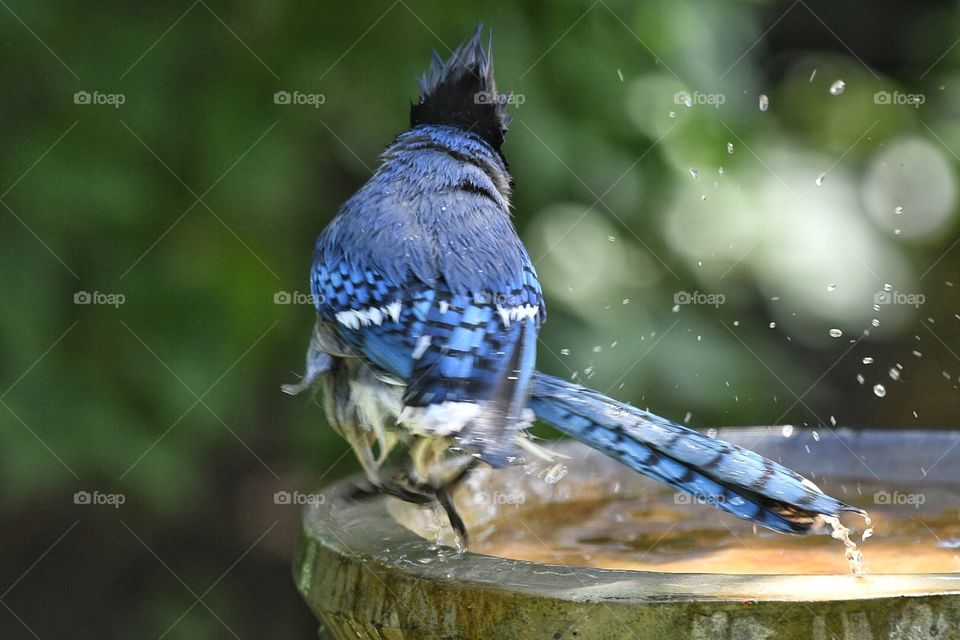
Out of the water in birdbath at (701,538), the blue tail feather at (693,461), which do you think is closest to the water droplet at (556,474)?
the water in birdbath at (701,538)

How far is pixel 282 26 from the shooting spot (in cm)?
290

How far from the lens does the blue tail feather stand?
172 cm

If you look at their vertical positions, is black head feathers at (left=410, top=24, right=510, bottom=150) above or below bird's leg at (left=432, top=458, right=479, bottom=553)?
above

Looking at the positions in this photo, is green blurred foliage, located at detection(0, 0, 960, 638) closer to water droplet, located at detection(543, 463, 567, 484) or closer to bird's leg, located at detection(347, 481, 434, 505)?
water droplet, located at detection(543, 463, 567, 484)

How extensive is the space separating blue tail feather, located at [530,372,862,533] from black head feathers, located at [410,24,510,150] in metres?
0.86

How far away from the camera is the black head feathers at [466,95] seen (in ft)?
8.53

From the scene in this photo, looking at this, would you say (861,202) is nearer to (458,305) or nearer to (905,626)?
(458,305)

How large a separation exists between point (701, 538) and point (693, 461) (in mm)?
496

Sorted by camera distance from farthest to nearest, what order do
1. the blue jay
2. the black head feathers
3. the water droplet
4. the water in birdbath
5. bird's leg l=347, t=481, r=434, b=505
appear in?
1. the black head feathers
2. the water droplet
3. bird's leg l=347, t=481, r=434, b=505
4. the water in birdbath
5. the blue jay

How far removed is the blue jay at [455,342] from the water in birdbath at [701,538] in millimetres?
153

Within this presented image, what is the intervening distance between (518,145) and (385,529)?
5.03 ft

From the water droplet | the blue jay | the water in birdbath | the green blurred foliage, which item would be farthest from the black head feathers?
the water in birdbath

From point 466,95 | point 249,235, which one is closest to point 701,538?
point 466,95

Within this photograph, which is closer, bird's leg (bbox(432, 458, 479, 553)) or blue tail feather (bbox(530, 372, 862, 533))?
blue tail feather (bbox(530, 372, 862, 533))
